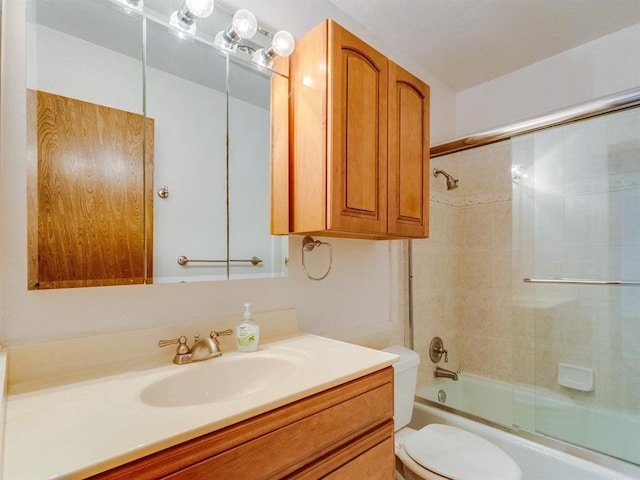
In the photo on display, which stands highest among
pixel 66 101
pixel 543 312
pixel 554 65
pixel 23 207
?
pixel 554 65

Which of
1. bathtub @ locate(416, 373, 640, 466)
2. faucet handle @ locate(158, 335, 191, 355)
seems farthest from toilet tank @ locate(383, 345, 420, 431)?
faucet handle @ locate(158, 335, 191, 355)

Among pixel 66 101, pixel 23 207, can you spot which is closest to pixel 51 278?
pixel 23 207

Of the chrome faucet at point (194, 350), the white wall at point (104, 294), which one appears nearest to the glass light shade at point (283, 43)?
the white wall at point (104, 294)

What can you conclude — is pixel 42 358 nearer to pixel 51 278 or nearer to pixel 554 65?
pixel 51 278

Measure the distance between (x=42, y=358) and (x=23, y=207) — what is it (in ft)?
1.24

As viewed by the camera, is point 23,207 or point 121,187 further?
point 121,187

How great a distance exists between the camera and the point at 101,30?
3.26 feet

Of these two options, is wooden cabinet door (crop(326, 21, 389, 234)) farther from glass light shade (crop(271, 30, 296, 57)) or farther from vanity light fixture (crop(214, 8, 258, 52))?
vanity light fixture (crop(214, 8, 258, 52))

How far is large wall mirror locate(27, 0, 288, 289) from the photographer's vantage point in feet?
2.97

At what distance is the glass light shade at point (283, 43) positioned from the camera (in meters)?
1.25

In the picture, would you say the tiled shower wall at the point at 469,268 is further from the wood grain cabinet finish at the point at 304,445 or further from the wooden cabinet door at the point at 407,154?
the wood grain cabinet finish at the point at 304,445

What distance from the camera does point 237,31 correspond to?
3.88 feet

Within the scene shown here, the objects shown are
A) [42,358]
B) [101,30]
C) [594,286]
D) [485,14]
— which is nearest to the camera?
[42,358]

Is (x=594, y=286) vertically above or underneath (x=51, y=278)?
underneath
